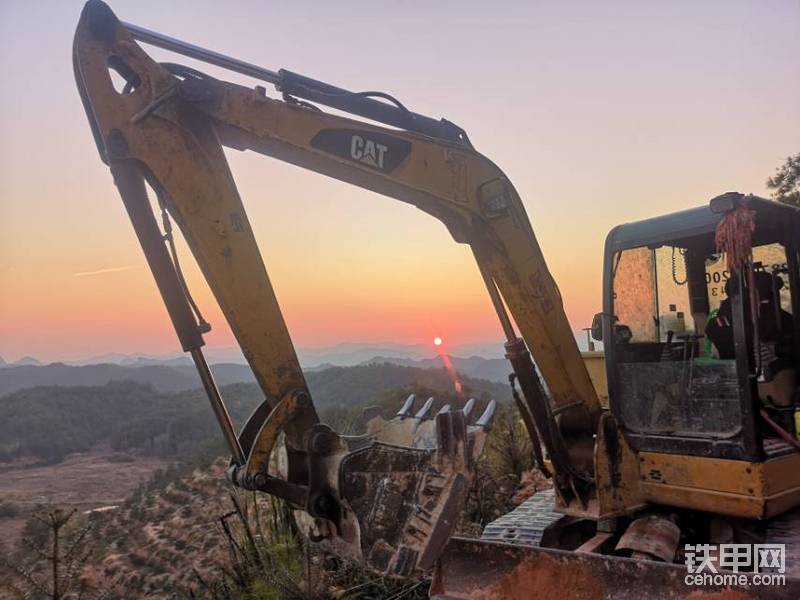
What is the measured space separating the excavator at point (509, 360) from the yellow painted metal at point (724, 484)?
1cm

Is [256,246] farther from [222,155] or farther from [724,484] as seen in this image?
[724,484]

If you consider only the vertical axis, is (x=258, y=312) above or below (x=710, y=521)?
above

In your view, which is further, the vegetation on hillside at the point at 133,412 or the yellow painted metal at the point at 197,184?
the vegetation on hillside at the point at 133,412

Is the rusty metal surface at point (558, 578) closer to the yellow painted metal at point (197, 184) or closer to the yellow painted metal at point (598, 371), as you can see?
the yellow painted metal at point (197, 184)

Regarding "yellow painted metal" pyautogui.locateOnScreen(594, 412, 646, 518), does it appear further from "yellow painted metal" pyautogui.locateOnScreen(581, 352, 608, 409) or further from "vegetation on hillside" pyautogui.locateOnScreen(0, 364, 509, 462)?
"vegetation on hillside" pyautogui.locateOnScreen(0, 364, 509, 462)

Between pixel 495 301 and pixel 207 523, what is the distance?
6896 mm

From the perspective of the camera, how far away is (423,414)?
14.9ft

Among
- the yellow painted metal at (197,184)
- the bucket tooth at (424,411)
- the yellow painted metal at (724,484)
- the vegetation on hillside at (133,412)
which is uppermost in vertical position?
the yellow painted metal at (197,184)

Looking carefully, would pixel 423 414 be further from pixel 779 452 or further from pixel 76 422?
pixel 76 422

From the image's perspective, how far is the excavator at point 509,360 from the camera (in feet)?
9.93

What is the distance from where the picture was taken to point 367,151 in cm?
357

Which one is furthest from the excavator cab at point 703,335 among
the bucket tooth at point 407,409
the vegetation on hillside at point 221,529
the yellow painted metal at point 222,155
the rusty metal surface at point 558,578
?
the vegetation on hillside at point 221,529

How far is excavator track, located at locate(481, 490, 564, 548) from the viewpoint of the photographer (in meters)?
4.39

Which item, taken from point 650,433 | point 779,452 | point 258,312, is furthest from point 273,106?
point 779,452
